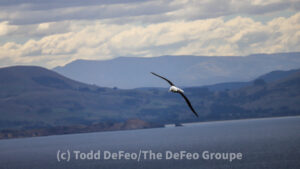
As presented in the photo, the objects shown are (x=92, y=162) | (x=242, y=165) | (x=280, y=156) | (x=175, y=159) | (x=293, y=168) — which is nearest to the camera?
(x=293, y=168)

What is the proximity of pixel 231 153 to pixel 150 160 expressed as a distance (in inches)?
1198

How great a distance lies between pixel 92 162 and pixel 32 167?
2200 cm

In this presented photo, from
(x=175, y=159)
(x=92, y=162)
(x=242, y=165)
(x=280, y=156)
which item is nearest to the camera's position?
(x=242, y=165)

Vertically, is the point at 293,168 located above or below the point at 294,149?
above

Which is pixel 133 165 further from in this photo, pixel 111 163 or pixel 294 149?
pixel 294 149

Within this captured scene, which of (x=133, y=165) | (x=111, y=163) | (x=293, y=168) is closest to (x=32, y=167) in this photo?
(x=111, y=163)

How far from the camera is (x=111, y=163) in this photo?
178 metres

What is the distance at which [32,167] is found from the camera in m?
189

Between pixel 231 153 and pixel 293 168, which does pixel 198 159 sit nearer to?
pixel 231 153

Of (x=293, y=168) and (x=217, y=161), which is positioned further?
(x=217, y=161)

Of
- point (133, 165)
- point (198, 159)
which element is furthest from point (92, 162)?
point (198, 159)

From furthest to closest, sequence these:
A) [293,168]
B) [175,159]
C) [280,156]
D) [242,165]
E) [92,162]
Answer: [92,162]
[175,159]
[280,156]
[242,165]
[293,168]

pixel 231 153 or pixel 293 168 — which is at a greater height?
pixel 293 168

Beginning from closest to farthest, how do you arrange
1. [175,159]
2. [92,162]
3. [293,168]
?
[293,168]
[175,159]
[92,162]
